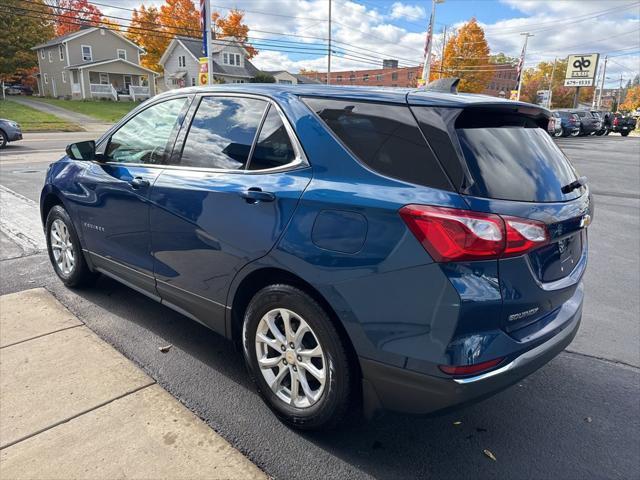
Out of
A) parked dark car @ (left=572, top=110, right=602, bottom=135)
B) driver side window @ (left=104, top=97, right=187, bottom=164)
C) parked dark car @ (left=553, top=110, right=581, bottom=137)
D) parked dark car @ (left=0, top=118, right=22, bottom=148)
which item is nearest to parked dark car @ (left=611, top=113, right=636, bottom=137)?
parked dark car @ (left=572, top=110, right=602, bottom=135)

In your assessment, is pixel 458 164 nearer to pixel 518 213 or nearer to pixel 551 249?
pixel 518 213

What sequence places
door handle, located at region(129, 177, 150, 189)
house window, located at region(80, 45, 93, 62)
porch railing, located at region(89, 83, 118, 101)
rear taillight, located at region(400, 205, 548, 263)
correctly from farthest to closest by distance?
house window, located at region(80, 45, 93, 62) → porch railing, located at region(89, 83, 118, 101) → door handle, located at region(129, 177, 150, 189) → rear taillight, located at region(400, 205, 548, 263)

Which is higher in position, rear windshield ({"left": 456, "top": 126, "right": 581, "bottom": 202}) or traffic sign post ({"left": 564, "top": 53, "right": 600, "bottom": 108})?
traffic sign post ({"left": 564, "top": 53, "right": 600, "bottom": 108})

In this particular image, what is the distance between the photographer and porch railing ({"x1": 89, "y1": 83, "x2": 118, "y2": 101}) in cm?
4641

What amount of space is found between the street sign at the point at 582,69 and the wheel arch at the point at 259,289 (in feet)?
209

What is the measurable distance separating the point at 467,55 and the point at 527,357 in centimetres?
6062

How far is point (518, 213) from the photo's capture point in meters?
2.02

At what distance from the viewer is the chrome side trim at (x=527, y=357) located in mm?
1987

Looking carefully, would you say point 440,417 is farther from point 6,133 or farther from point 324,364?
point 6,133

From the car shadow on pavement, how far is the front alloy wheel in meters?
0.23

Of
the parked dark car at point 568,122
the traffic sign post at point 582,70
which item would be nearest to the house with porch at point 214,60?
the parked dark car at point 568,122

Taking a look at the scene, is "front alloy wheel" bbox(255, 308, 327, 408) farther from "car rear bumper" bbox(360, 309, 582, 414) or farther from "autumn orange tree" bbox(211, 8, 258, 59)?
"autumn orange tree" bbox(211, 8, 258, 59)

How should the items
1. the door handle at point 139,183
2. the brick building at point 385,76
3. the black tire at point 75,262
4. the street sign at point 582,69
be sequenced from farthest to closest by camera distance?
the brick building at point 385,76 < the street sign at point 582,69 < the black tire at point 75,262 < the door handle at point 139,183

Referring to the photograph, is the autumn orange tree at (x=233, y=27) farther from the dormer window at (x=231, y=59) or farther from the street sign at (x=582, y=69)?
the street sign at (x=582, y=69)
